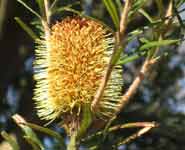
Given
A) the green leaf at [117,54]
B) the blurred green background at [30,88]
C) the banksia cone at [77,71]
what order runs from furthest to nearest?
the blurred green background at [30,88]
the banksia cone at [77,71]
the green leaf at [117,54]

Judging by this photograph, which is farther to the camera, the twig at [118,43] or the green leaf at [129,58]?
the green leaf at [129,58]

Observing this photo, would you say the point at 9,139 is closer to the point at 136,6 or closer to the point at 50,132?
the point at 50,132

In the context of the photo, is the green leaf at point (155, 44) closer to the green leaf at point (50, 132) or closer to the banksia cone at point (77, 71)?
the banksia cone at point (77, 71)

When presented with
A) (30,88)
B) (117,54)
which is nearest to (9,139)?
(117,54)

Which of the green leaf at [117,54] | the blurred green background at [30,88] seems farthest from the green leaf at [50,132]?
the blurred green background at [30,88]

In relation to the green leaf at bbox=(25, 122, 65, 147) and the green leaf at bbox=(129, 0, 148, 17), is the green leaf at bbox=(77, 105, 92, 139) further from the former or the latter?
the green leaf at bbox=(129, 0, 148, 17)

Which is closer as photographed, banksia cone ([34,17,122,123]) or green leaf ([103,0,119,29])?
green leaf ([103,0,119,29])

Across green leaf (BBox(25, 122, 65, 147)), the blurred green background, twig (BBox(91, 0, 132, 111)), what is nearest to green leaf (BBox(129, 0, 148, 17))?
twig (BBox(91, 0, 132, 111))

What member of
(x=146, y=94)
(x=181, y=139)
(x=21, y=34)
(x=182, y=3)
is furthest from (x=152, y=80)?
(x=182, y=3)

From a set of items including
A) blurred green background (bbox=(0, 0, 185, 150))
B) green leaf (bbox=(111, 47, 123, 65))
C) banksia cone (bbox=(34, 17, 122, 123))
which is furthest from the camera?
blurred green background (bbox=(0, 0, 185, 150))
